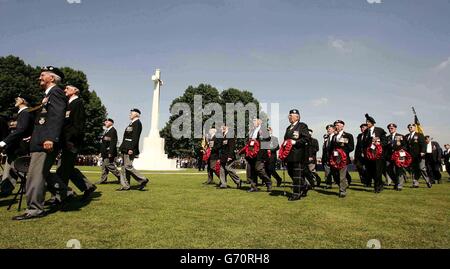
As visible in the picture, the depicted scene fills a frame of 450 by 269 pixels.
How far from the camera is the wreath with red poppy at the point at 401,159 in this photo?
510 inches

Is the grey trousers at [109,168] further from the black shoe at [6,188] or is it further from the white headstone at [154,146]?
the white headstone at [154,146]

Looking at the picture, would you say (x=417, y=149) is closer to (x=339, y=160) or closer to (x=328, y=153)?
(x=328, y=153)

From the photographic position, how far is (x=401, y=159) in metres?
13.1

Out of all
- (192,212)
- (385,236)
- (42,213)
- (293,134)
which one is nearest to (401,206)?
(293,134)

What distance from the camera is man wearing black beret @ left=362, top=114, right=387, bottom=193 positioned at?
37.6 feet

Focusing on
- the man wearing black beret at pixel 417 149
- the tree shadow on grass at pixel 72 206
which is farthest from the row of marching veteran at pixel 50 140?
the man wearing black beret at pixel 417 149

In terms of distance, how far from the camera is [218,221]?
541 cm

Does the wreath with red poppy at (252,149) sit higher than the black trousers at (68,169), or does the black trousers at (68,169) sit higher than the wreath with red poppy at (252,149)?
the wreath with red poppy at (252,149)

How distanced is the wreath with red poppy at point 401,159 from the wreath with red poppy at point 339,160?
4223 mm

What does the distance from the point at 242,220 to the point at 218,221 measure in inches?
17.4

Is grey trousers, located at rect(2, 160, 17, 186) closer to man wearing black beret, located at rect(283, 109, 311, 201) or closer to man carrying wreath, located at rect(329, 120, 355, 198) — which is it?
man wearing black beret, located at rect(283, 109, 311, 201)

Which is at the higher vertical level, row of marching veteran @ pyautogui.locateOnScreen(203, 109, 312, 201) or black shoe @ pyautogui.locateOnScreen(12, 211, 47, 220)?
row of marching veteran @ pyautogui.locateOnScreen(203, 109, 312, 201)

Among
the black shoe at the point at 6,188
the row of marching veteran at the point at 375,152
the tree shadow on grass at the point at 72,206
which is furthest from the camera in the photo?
the row of marching veteran at the point at 375,152

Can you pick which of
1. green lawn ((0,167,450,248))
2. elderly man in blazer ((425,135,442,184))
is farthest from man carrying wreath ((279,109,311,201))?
elderly man in blazer ((425,135,442,184))
